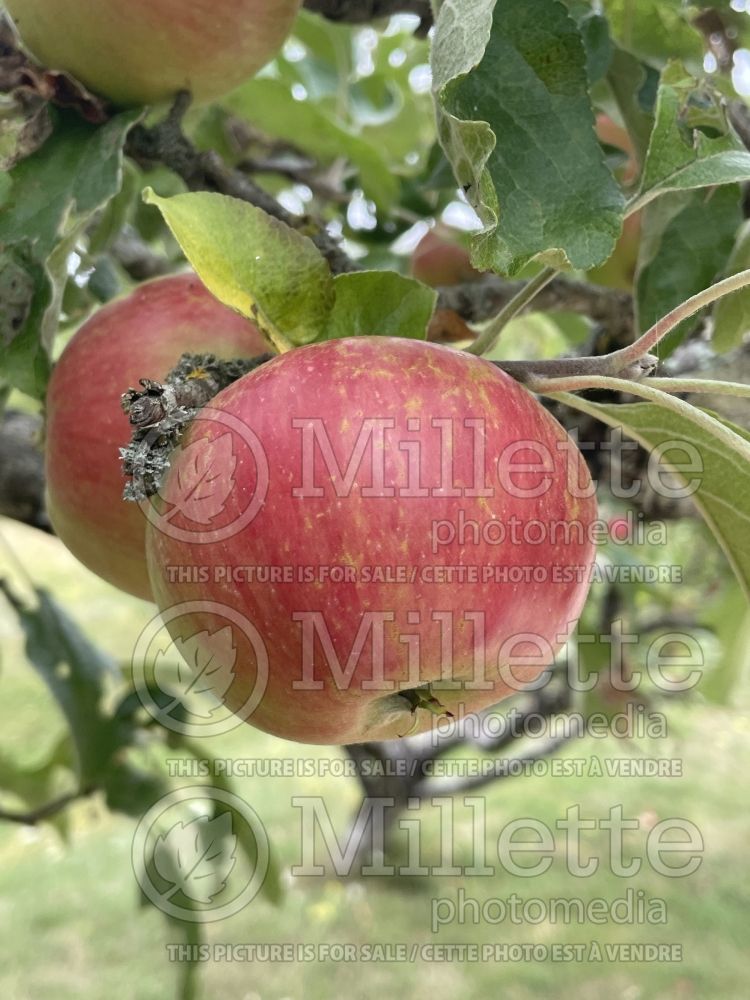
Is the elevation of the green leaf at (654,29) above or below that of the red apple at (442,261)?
above

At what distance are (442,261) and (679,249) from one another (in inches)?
17.1

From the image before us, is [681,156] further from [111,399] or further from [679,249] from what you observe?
[111,399]

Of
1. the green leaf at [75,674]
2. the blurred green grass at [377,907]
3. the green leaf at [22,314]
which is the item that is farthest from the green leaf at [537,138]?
the blurred green grass at [377,907]

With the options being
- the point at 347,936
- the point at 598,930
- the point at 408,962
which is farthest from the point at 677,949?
the point at 347,936

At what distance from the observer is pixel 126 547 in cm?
56

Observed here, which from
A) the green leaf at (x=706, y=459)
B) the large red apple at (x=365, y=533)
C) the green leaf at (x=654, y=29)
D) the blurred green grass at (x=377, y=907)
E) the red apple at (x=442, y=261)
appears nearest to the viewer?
the large red apple at (x=365, y=533)

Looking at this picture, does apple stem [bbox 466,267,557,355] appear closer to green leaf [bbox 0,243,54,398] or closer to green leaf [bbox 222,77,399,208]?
green leaf [bbox 0,243,54,398]

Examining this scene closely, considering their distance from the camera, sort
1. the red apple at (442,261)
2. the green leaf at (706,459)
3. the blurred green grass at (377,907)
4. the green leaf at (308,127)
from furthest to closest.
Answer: the blurred green grass at (377,907)
the red apple at (442,261)
the green leaf at (308,127)
the green leaf at (706,459)

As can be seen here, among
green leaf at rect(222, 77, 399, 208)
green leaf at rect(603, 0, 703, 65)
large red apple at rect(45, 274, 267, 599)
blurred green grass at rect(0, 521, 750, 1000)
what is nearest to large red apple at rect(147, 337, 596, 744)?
large red apple at rect(45, 274, 267, 599)

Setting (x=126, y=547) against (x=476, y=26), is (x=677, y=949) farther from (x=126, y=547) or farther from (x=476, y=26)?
(x=476, y=26)

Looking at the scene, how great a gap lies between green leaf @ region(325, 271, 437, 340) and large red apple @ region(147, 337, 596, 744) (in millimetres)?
72

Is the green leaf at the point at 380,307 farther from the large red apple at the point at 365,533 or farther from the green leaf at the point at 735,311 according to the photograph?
the green leaf at the point at 735,311

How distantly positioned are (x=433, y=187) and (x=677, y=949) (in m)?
2.13

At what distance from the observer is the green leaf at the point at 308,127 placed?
90 centimetres
